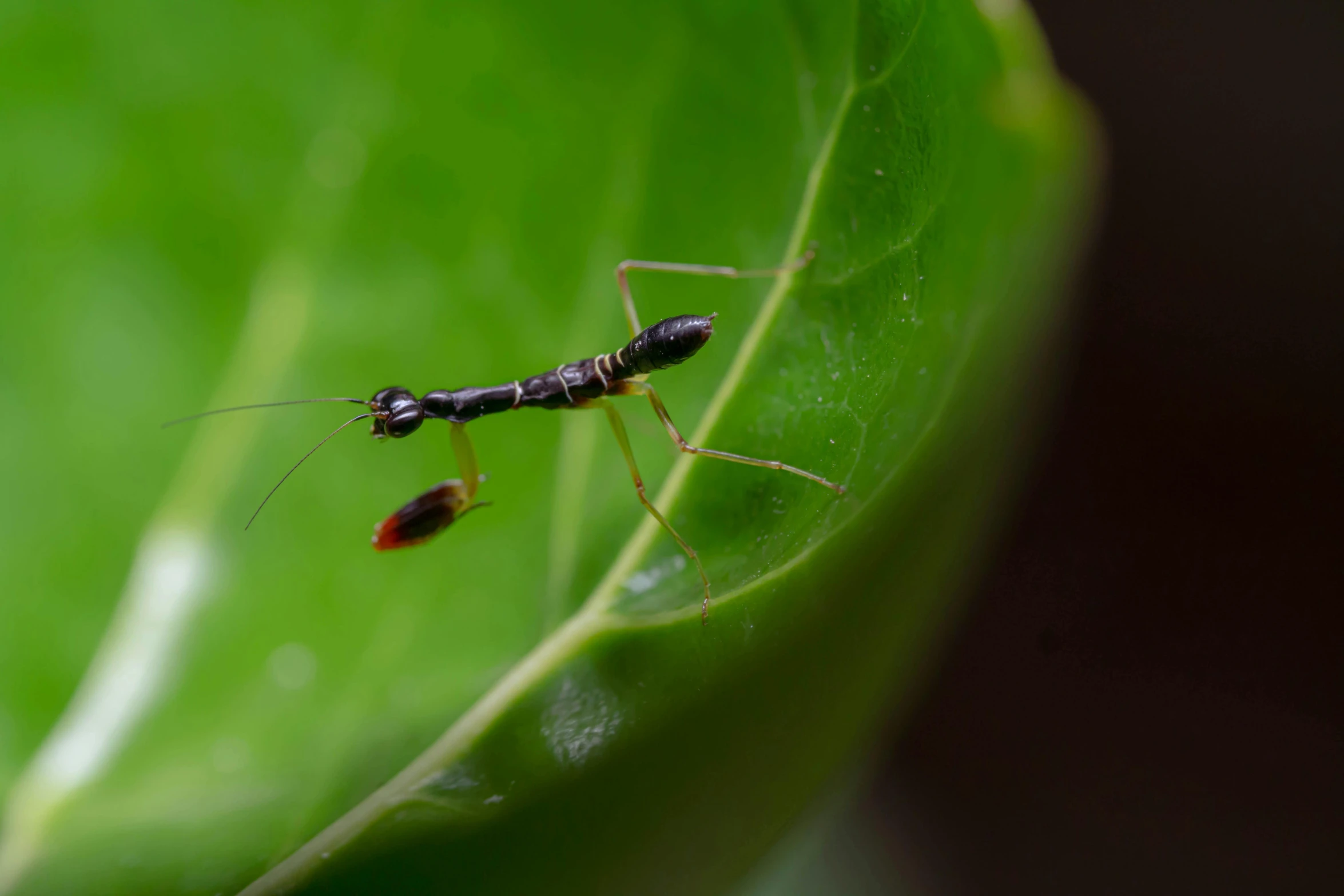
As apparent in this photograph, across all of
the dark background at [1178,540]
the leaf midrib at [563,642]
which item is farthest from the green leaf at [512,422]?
the dark background at [1178,540]

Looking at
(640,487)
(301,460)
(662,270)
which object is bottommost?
(640,487)

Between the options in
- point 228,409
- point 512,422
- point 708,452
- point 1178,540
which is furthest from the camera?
point 1178,540

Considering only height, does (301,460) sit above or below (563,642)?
above

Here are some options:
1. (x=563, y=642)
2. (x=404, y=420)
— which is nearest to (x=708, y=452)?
(x=563, y=642)

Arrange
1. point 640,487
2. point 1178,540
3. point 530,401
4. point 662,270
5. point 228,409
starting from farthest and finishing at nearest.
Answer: point 1178,540, point 530,401, point 228,409, point 662,270, point 640,487

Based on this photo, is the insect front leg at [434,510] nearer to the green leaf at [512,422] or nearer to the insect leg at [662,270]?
the green leaf at [512,422]

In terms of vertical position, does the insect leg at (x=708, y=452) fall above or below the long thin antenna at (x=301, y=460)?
below

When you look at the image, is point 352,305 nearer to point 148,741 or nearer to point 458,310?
point 458,310

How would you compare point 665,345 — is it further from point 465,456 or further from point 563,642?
point 563,642
